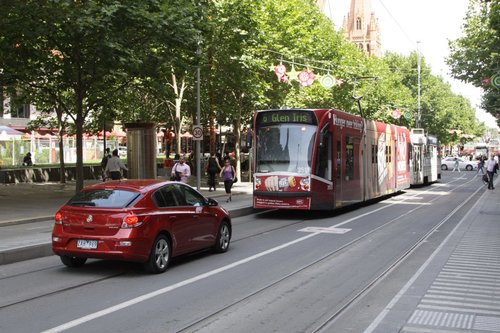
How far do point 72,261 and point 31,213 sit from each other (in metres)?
8.23

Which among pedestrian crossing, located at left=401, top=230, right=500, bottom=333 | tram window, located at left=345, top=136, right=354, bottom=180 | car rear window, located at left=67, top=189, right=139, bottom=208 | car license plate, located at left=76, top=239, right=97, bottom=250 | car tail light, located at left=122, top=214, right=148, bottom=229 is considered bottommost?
pedestrian crossing, located at left=401, top=230, right=500, bottom=333

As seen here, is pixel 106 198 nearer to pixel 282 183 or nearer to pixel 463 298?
pixel 463 298

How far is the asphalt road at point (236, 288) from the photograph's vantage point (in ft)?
21.1

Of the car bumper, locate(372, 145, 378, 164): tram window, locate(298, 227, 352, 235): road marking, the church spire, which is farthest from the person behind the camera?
the church spire

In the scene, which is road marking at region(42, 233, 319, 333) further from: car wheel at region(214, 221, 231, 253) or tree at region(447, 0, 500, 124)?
tree at region(447, 0, 500, 124)

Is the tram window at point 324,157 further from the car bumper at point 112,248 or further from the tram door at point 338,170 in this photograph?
the car bumper at point 112,248

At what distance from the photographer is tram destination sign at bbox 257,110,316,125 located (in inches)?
702

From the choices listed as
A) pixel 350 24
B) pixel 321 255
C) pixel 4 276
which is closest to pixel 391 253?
pixel 321 255

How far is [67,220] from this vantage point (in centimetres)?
922

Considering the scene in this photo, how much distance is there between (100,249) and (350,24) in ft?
458

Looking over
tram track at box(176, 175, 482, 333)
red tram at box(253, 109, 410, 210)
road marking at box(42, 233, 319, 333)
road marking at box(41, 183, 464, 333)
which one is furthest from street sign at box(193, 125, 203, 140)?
road marking at box(42, 233, 319, 333)

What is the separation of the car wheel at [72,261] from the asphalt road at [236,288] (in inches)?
5.0

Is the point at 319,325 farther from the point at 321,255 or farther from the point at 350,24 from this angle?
the point at 350,24

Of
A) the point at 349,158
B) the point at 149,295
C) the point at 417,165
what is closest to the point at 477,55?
the point at 417,165
